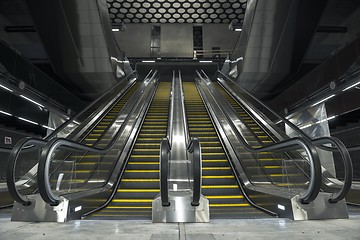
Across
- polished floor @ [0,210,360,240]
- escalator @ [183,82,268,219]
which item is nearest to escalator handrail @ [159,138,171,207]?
polished floor @ [0,210,360,240]

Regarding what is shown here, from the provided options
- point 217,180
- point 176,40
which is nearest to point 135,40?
point 176,40

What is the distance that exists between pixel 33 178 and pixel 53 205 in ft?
3.18

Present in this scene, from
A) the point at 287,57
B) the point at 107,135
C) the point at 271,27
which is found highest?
the point at 271,27

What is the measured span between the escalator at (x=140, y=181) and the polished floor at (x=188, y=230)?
76cm

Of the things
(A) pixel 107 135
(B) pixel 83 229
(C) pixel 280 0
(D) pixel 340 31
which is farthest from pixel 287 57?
(B) pixel 83 229

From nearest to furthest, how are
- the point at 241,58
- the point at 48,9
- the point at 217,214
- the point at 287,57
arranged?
the point at 217,214
the point at 48,9
the point at 287,57
the point at 241,58

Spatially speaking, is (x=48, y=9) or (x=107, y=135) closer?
(x=107, y=135)

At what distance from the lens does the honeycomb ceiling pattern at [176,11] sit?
64.0ft

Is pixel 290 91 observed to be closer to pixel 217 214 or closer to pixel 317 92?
pixel 317 92

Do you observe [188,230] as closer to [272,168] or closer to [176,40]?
[272,168]

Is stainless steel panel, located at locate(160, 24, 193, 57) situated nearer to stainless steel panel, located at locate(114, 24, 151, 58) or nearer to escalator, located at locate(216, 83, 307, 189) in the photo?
stainless steel panel, located at locate(114, 24, 151, 58)

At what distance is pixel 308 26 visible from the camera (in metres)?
8.68

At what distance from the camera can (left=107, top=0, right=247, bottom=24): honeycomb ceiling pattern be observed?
19.5 m

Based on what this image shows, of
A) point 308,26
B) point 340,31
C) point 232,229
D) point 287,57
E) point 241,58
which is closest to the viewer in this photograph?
point 232,229
